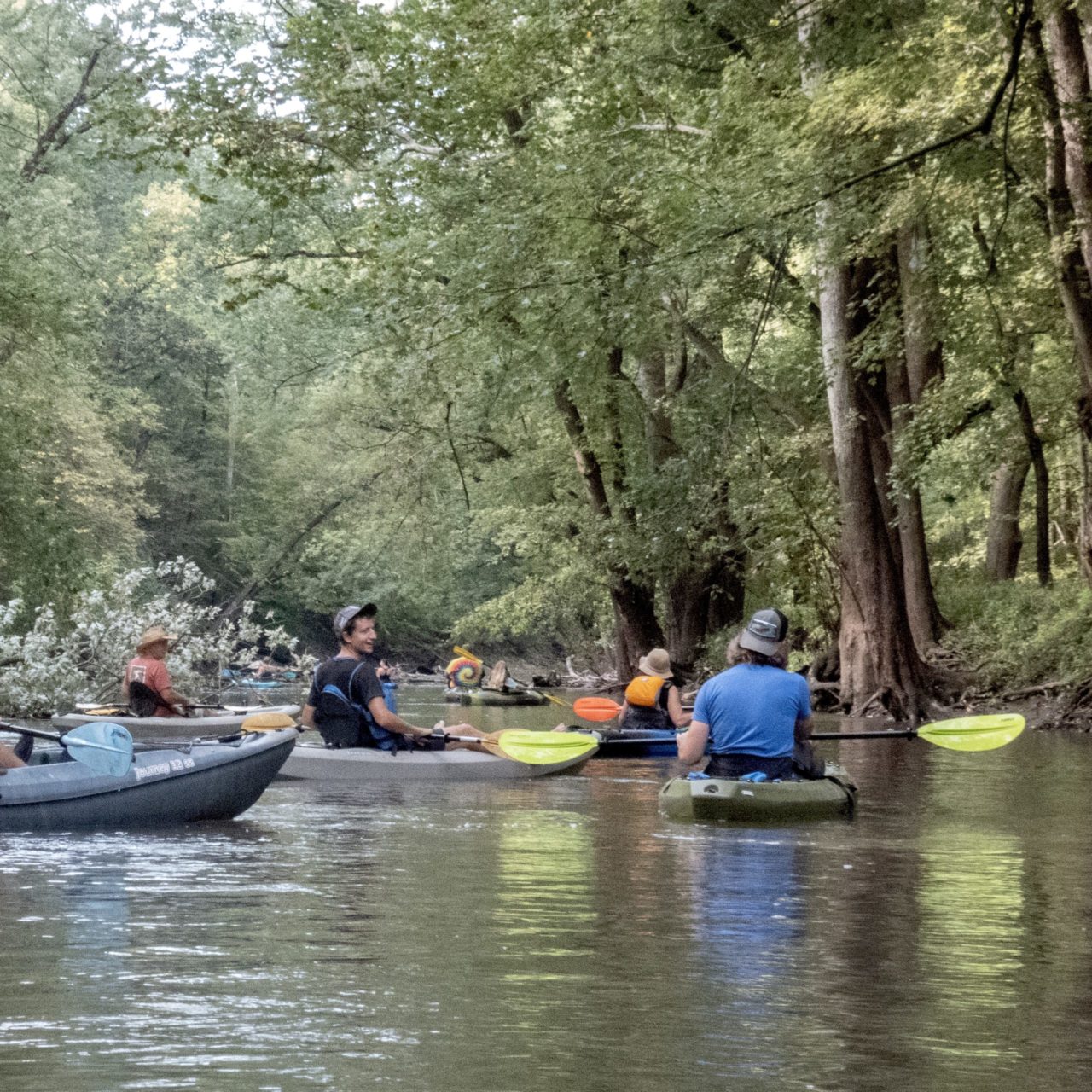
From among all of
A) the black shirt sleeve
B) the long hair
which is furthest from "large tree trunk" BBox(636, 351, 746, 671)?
the long hair

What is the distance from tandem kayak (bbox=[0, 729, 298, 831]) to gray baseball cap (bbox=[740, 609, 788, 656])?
3.02m

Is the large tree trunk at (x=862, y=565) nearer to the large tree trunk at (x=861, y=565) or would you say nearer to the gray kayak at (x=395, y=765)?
the large tree trunk at (x=861, y=565)

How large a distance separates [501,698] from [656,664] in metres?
21.1

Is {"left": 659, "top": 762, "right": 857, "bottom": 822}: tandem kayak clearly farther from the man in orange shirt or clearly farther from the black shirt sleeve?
the man in orange shirt

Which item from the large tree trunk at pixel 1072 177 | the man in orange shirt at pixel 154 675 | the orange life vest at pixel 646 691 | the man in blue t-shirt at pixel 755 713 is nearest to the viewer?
the man in blue t-shirt at pixel 755 713

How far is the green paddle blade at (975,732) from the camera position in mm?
13133

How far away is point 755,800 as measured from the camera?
10.6 metres

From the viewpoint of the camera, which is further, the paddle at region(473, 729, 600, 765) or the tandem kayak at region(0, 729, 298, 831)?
the paddle at region(473, 729, 600, 765)

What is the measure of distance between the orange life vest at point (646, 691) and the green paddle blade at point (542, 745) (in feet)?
8.21

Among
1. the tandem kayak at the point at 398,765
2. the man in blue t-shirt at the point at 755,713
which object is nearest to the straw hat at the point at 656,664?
the tandem kayak at the point at 398,765

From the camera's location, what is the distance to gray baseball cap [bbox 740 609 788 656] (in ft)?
33.8

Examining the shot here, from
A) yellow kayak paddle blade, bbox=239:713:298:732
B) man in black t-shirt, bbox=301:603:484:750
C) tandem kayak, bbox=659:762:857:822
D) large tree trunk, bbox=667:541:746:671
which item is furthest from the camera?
large tree trunk, bbox=667:541:746:671

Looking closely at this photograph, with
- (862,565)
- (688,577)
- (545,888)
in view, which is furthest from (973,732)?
(688,577)

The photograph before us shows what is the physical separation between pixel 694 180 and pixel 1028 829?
14.1m
